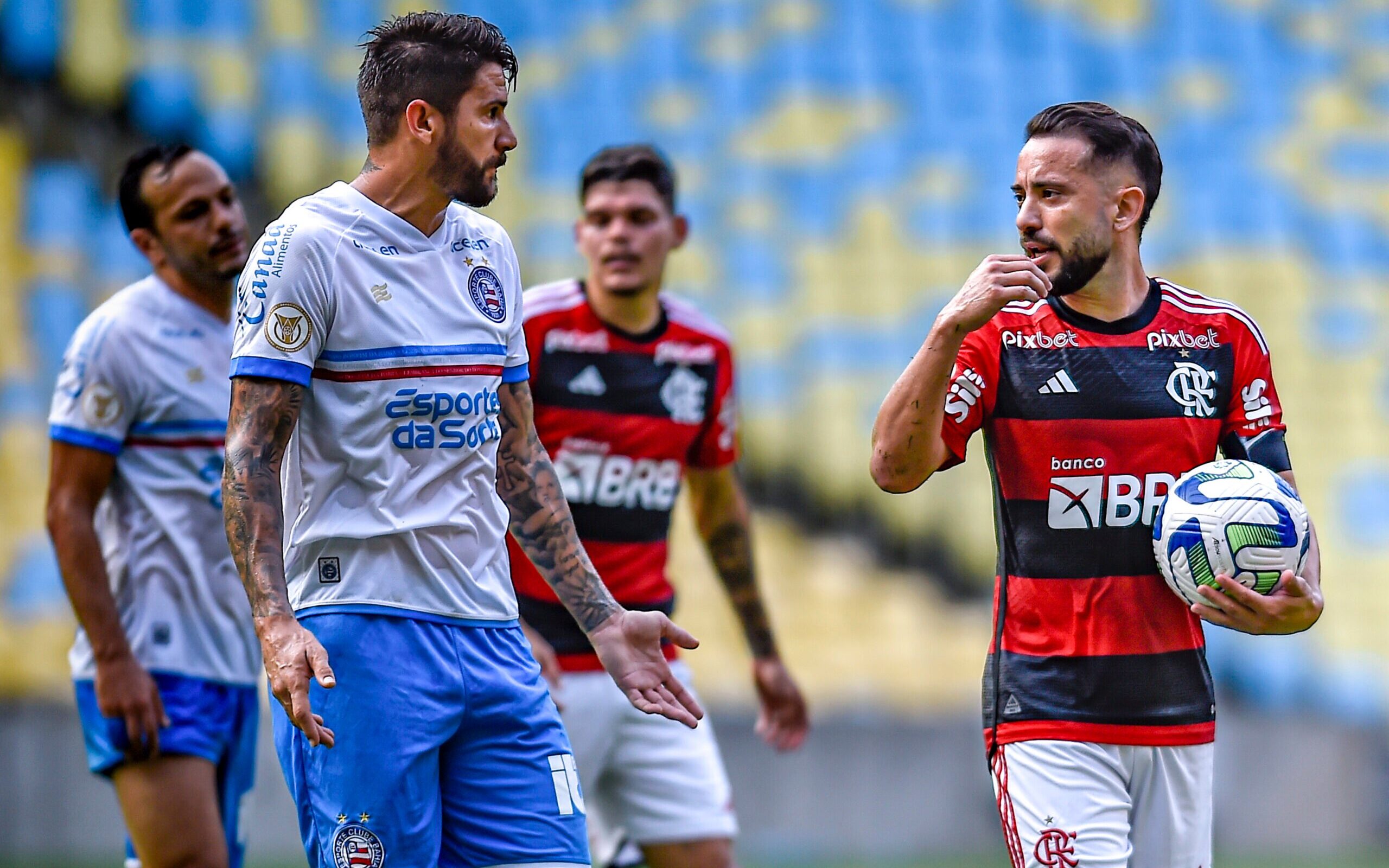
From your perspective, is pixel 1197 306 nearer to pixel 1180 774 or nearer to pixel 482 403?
pixel 1180 774

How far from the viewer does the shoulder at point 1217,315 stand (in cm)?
358

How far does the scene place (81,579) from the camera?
4.32 metres

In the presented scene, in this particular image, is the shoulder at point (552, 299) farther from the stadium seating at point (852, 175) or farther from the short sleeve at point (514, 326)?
the stadium seating at point (852, 175)

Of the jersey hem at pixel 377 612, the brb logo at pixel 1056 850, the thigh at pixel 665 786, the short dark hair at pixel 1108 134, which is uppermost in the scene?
the short dark hair at pixel 1108 134

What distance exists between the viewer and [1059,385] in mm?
3486

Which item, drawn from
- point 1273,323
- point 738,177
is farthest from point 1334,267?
point 738,177

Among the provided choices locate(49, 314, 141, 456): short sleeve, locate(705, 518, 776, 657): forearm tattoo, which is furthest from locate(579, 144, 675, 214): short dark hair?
locate(49, 314, 141, 456): short sleeve

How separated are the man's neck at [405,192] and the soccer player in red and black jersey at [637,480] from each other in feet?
5.33

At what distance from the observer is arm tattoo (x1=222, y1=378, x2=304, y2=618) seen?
2.96 meters

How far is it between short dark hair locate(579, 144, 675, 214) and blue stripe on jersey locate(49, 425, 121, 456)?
1663 mm

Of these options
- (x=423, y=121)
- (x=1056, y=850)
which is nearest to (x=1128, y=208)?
(x=1056, y=850)

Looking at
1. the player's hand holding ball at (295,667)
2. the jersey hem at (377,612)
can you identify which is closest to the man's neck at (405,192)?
the jersey hem at (377,612)

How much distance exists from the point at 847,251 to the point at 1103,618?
6.25 metres

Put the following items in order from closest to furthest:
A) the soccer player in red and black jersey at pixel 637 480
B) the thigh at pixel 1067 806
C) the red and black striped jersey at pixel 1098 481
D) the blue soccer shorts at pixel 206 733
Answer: the thigh at pixel 1067 806 < the red and black striped jersey at pixel 1098 481 < the blue soccer shorts at pixel 206 733 < the soccer player in red and black jersey at pixel 637 480
